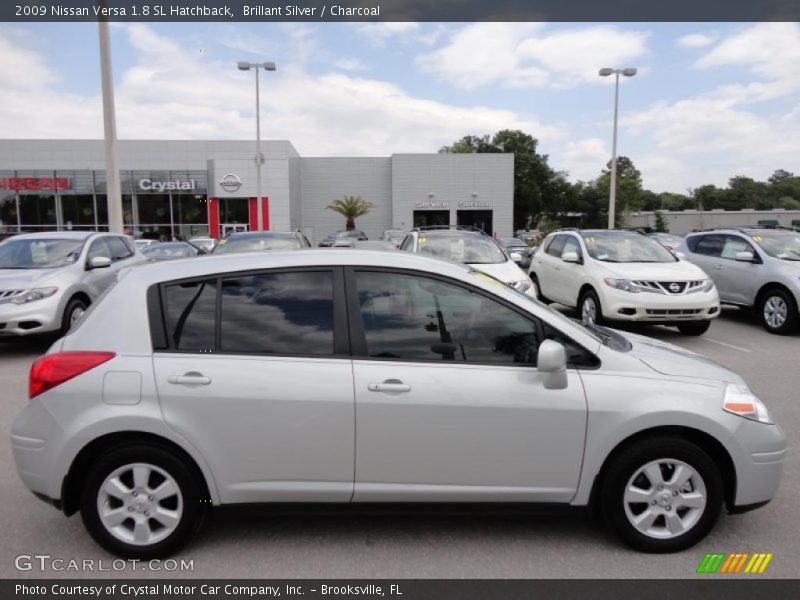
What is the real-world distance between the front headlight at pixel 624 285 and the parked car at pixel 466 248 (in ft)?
4.50

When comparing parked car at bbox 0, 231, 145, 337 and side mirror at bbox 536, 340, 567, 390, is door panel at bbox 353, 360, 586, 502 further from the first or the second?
parked car at bbox 0, 231, 145, 337

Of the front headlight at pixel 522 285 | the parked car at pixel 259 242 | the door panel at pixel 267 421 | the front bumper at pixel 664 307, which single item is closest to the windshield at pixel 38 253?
the parked car at pixel 259 242

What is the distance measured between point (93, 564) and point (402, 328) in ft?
6.60

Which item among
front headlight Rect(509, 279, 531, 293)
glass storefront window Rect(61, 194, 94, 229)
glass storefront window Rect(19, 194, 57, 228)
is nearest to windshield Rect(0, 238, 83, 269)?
front headlight Rect(509, 279, 531, 293)

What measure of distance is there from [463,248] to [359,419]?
24.3 feet

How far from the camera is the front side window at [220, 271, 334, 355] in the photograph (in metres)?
3.21

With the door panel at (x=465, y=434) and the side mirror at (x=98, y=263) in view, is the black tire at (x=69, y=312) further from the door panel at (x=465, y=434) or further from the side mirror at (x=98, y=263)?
the door panel at (x=465, y=434)

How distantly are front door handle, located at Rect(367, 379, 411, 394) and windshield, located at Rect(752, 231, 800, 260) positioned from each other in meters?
9.69

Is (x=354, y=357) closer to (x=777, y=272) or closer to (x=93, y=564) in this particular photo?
(x=93, y=564)

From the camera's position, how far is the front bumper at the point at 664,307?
8984mm

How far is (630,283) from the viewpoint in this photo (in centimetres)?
916

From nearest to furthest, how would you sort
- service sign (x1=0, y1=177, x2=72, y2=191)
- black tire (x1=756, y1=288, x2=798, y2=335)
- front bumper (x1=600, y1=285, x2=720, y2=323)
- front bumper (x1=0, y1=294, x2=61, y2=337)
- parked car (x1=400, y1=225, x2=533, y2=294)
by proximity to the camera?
front bumper (x1=0, y1=294, x2=61, y2=337), front bumper (x1=600, y1=285, x2=720, y2=323), parked car (x1=400, y1=225, x2=533, y2=294), black tire (x1=756, y1=288, x2=798, y2=335), service sign (x1=0, y1=177, x2=72, y2=191)

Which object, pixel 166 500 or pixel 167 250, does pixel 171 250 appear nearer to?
pixel 167 250
